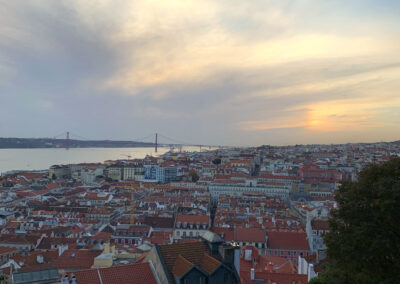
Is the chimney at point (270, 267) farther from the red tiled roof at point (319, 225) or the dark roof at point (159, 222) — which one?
the dark roof at point (159, 222)

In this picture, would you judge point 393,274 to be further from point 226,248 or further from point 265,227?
point 265,227

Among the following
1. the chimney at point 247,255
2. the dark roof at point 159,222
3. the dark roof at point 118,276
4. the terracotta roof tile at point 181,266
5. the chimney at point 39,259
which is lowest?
the dark roof at point 159,222

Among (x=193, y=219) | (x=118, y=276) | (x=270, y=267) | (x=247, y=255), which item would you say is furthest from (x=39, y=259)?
(x=193, y=219)

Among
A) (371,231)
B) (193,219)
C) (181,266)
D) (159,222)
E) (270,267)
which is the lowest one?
(159,222)

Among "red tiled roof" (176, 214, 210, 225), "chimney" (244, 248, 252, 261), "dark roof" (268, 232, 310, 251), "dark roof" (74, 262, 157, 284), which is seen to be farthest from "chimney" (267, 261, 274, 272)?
"red tiled roof" (176, 214, 210, 225)

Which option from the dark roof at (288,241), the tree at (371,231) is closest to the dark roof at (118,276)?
the tree at (371,231)

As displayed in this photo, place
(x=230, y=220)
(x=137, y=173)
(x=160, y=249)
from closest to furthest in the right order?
(x=160, y=249)
(x=230, y=220)
(x=137, y=173)

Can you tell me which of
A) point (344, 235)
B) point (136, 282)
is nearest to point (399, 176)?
point (344, 235)

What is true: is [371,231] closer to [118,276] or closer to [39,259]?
[118,276]
